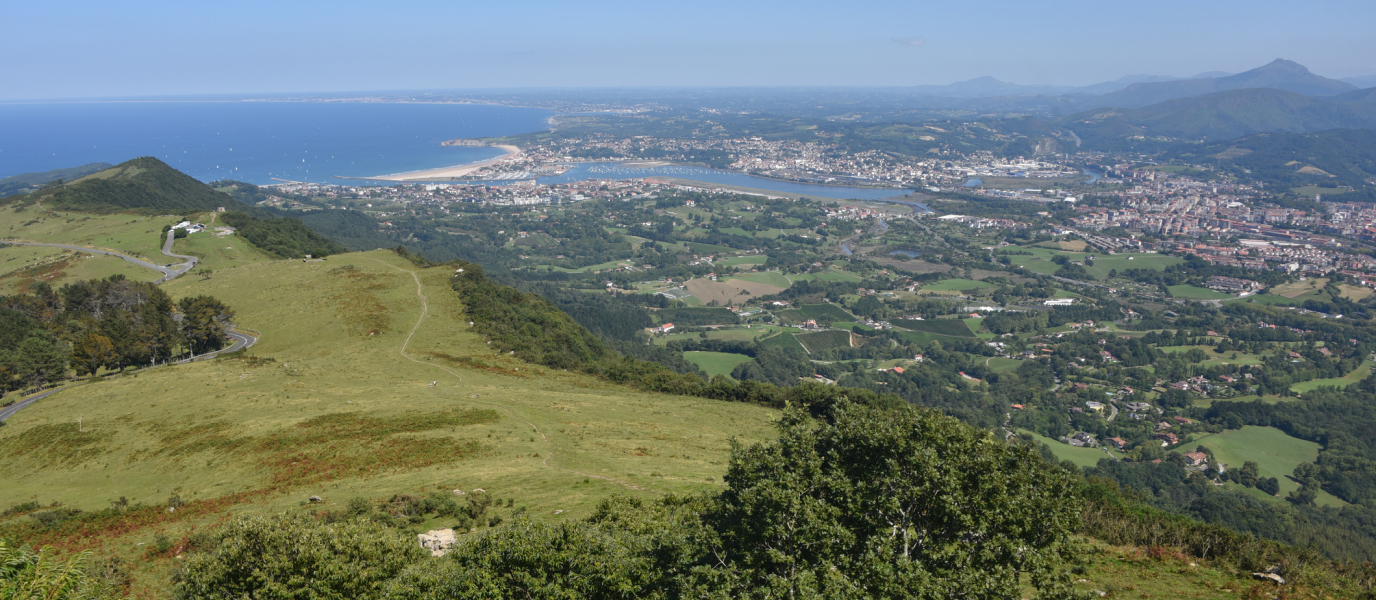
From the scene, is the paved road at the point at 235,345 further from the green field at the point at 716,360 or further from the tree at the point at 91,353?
the green field at the point at 716,360

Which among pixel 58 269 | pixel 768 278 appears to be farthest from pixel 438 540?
pixel 768 278

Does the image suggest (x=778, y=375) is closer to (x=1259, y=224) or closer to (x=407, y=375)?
(x=407, y=375)

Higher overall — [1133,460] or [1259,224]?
[1259,224]

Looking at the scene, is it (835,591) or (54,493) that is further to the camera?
(54,493)

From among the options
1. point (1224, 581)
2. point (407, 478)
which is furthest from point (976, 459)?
point (407, 478)

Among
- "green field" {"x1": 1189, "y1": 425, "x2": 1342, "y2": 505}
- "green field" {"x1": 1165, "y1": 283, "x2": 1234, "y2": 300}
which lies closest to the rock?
"green field" {"x1": 1189, "y1": 425, "x2": 1342, "y2": 505}

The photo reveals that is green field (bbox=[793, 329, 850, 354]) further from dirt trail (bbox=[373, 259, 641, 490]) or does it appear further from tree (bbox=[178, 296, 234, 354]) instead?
tree (bbox=[178, 296, 234, 354])

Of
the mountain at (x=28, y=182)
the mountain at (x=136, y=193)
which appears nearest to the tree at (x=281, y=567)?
the mountain at (x=136, y=193)
